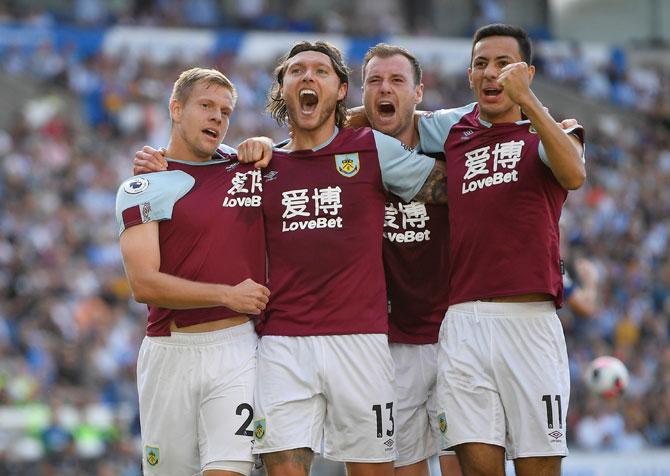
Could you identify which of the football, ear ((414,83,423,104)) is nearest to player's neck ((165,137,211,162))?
ear ((414,83,423,104))

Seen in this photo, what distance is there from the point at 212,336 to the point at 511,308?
1.75 metres

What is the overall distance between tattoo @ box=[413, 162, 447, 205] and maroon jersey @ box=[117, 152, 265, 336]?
0.98 metres

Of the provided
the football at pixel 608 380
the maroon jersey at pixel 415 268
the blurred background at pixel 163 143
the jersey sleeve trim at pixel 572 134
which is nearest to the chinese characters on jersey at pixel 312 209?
the maroon jersey at pixel 415 268

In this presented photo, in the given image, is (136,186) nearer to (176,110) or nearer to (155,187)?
(155,187)

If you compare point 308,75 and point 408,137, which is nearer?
point 308,75

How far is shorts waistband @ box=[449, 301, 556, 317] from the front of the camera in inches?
266

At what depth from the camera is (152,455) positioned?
23.4ft

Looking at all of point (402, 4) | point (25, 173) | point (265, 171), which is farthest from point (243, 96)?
point (265, 171)

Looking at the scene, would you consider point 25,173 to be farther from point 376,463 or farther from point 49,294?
point 376,463

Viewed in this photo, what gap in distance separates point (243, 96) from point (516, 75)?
17.3 metres

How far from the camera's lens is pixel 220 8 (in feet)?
97.4

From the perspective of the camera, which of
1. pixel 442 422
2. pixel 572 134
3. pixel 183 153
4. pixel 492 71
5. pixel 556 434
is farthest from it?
pixel 183 153

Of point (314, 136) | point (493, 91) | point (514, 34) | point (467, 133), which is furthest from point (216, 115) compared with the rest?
point (514, 34)

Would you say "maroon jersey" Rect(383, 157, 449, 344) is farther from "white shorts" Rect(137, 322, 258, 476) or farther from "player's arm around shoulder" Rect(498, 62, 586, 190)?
"player's arm around shoulder" Rect(498, 62, 586, 190)
